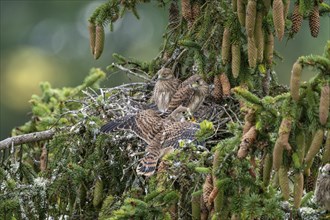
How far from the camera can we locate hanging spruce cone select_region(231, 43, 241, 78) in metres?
6.66

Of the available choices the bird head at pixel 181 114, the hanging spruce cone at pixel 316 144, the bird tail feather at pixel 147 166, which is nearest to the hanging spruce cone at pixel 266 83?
the bird head at pixel 181 114

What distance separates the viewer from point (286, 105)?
4918mm

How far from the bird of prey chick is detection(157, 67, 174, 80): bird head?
0.41 m

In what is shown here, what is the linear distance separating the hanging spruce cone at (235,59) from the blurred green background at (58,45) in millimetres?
15710

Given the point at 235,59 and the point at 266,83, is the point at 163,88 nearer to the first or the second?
the point at 266,83

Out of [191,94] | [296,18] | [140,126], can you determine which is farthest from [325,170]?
[191,94]

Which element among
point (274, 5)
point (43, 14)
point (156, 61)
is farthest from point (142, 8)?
point (274, 5)

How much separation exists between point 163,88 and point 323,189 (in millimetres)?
2176

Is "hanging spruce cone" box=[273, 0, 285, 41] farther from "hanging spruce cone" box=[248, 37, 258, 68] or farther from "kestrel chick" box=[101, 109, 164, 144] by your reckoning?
"kestrel chick" box=[101, 109, 164, 144]

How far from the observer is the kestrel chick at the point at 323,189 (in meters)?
5.70

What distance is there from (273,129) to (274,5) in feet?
3.58

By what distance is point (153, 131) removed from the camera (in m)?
7.02

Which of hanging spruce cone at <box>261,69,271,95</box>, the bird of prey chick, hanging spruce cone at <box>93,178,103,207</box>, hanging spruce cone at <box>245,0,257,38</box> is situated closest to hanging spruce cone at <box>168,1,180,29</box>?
the bird of prey chick

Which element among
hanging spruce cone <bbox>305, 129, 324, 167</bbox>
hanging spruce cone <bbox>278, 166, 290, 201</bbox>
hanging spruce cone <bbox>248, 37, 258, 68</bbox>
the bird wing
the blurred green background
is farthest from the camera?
the blurred green background
